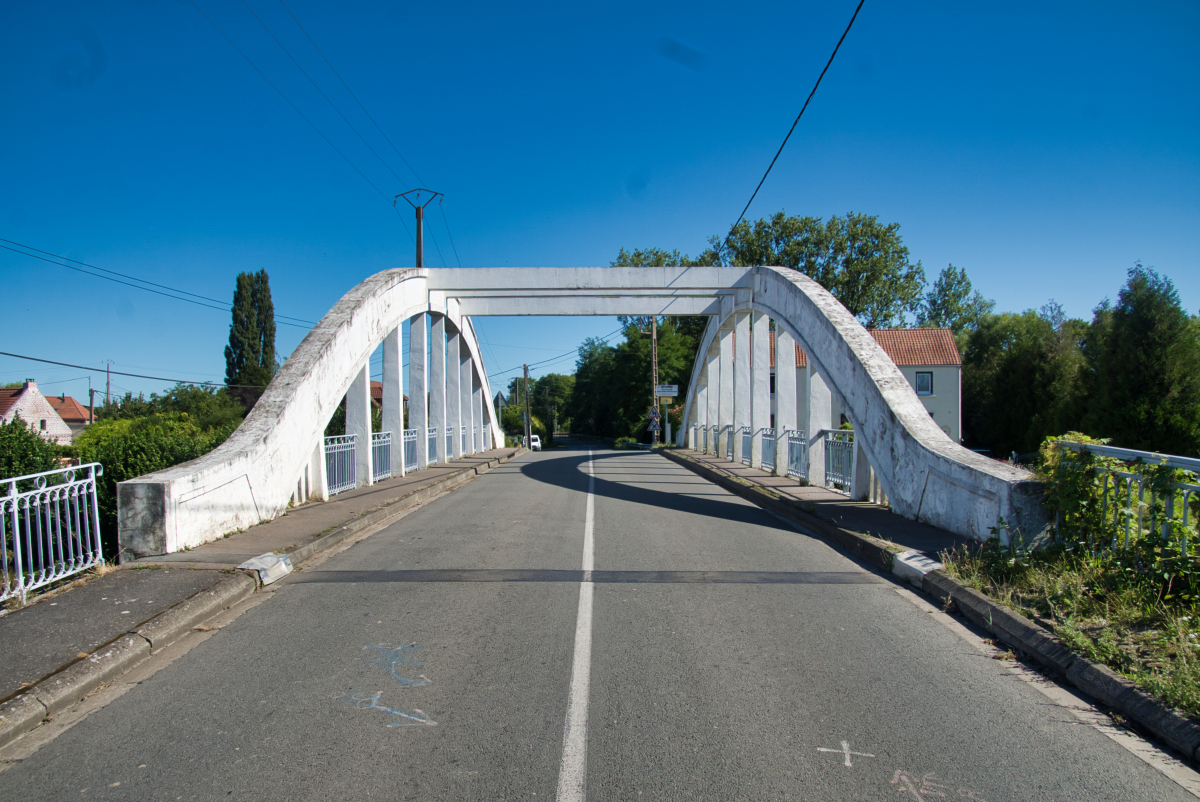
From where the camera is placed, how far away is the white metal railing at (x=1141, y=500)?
186 inches

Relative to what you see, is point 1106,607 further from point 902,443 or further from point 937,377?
point 937,377

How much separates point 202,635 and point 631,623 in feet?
10.2

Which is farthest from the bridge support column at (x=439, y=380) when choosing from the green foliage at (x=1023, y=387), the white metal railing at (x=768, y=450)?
the green foliage at (x=1023, y=387)

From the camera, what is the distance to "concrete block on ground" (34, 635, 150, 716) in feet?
12.0

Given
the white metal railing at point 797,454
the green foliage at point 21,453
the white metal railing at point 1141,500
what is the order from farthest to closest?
the white metal railing at point 797,454
the green foliage at point 21,453
the white metal railing at point 1141,500

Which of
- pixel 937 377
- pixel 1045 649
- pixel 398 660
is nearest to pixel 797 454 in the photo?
pixel 1045 649

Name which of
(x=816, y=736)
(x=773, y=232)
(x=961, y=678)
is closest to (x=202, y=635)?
(x=816, y=736)

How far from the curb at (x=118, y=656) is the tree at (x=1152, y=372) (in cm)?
2592

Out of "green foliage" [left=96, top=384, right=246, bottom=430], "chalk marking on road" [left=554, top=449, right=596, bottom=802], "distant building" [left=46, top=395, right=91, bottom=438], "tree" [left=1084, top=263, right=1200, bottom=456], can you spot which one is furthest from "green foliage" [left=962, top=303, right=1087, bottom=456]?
"distant building" [left=46, top=395, right=91, bottom=438]

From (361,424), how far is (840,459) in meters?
9.43

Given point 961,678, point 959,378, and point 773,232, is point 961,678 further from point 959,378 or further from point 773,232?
point 773,232

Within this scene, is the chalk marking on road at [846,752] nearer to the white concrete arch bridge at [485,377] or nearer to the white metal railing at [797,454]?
the white concrete arch bridge at [485,377]

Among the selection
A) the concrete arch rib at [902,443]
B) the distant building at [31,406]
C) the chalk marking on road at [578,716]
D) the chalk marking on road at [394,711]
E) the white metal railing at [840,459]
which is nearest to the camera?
the chalk marking on road at [578,716]

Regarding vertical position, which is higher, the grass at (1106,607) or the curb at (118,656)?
the grass at (1106,607)
